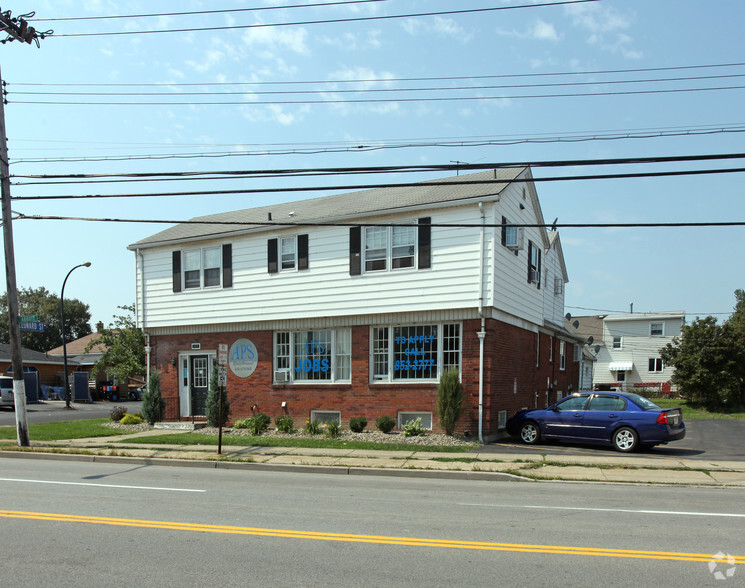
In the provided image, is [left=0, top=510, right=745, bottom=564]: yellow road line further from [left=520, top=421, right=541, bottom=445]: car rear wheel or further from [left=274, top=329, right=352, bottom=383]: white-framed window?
[left=274, top=329, right=352, bottom=383]: white-framed window

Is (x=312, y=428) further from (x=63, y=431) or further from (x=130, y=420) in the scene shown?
(x=63, y=431)

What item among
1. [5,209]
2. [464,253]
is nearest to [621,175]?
[464,253]

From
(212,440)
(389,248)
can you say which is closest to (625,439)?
(389,248)

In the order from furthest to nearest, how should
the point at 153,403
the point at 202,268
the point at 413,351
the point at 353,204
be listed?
the point at 202,268 < the point at 153,403 < the point at 353,204 < the point at 413,351

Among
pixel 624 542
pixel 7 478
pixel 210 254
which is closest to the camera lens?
pixel 624 542

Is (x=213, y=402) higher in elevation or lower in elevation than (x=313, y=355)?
lower

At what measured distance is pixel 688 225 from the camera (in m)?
13.2

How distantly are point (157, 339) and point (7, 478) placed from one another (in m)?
11.3

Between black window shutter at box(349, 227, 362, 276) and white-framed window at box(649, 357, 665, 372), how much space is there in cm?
3888

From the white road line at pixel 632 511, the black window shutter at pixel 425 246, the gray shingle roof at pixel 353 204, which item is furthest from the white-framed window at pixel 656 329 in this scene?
the white road line at pixel 632 511

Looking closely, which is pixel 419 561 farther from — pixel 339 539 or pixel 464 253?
pixel 464 253

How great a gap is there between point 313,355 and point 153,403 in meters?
6.14

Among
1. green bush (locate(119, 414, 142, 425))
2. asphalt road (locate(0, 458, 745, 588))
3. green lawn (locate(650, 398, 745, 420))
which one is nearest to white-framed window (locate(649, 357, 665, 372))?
green lawn (locate(650, 398, 745, 420))

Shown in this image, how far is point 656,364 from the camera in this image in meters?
50.1
